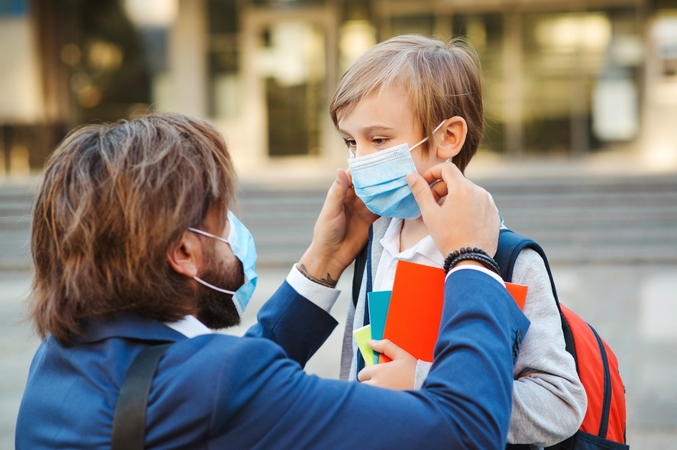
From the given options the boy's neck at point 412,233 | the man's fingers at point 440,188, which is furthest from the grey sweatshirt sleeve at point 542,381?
the boy's neck at point 412,233

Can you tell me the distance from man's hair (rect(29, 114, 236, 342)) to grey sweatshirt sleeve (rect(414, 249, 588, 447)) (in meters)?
0.56

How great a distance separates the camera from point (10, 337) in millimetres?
5711

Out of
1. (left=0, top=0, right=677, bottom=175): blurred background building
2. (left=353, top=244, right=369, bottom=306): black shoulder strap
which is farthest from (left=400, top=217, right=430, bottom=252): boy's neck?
(left=0, top=0, right=677, bottom=175): blurred background building

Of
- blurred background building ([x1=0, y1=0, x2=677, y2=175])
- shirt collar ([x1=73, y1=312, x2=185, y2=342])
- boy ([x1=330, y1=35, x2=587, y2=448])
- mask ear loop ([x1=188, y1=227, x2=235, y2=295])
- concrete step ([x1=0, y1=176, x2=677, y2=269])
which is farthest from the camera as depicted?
blurred background building ([x1=0, y1=0, x2=677, y2=175])

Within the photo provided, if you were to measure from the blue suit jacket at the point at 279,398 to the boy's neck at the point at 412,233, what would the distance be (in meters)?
0.51

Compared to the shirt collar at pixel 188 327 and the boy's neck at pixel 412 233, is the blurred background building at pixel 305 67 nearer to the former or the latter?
the boy's neck at pixel 412 233

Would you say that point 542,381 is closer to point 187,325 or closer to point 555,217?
point 187,325

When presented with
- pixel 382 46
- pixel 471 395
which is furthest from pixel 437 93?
pixel 471 395

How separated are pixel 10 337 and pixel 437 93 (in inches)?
206

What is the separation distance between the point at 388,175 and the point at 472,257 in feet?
1.31

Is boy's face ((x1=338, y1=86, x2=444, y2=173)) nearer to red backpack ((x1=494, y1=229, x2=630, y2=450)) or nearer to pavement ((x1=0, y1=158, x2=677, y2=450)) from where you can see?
red backpack ((x1=494, y1=229, x2=630, y2=450))

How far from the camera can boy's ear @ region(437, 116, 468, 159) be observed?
1.67 metres

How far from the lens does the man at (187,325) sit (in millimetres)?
1151

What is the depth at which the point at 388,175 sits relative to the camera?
1.65m
